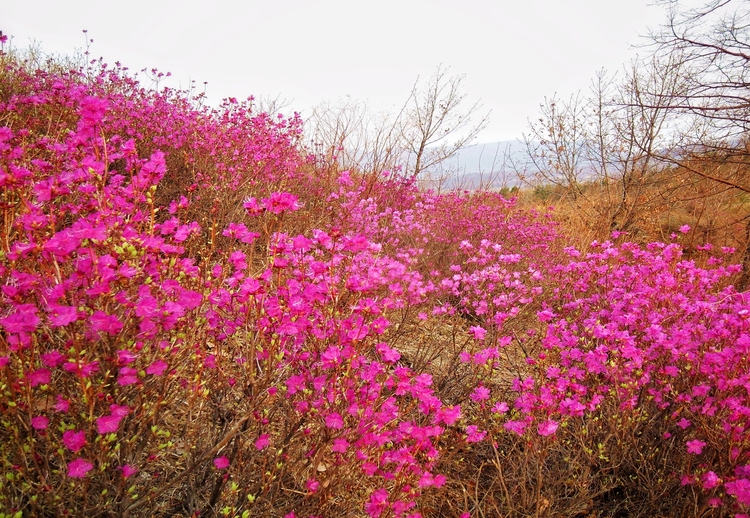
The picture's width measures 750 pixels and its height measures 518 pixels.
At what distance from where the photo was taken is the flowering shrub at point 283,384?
4.34ft

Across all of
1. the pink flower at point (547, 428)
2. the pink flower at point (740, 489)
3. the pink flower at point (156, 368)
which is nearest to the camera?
the pink flower at point (156, 368)

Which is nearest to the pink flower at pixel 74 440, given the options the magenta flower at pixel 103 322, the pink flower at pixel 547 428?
the magenta flower at pixel 103 322

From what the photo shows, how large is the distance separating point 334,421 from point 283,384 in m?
0.42

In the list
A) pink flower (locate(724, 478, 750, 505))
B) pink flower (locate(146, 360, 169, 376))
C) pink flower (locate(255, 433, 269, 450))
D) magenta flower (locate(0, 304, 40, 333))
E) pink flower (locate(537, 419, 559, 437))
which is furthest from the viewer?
pink flower (locate(537, 419, 559, 437))

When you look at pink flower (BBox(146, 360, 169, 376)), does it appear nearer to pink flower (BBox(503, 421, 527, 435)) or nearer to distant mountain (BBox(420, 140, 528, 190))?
pink flower (BBox(503, 421, 527, 435))

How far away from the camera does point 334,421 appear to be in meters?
1.59

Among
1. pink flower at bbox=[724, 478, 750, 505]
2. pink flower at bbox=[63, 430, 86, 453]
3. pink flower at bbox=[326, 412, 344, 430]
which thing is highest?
pink flower at bbox=[63, 430, 86, 453]

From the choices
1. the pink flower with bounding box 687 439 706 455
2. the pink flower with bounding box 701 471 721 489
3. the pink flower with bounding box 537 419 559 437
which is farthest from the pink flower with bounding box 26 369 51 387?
the pink flower with bounding box 687 439 706 455

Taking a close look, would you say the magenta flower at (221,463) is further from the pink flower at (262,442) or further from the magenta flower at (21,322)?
the magenta flower at (21,322)

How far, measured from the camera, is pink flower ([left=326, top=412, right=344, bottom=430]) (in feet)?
5.21

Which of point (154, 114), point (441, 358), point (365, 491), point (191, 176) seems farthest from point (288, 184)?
point (365, 491)

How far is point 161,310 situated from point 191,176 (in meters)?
4.12

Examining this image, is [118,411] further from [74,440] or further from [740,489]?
[740,489]

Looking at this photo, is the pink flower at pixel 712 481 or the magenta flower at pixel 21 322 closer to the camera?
the magenta flower at pixel 21 322
